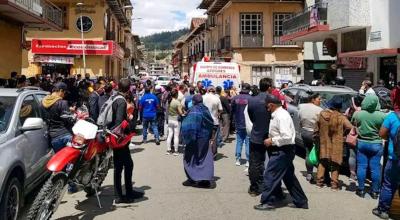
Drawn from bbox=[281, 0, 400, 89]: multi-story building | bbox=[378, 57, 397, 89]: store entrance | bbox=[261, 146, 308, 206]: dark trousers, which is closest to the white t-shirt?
bbox=[261, 146, 308, 206]: dark trousers

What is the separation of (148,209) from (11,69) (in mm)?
15592

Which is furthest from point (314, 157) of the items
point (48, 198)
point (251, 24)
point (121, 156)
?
point (251, 24)

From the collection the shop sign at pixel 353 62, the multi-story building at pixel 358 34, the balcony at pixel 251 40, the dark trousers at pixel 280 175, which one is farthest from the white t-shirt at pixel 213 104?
the balcony at pixel 251 40

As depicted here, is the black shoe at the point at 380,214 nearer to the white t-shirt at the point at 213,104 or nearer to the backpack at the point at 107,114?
the backpack at the point at 107,114

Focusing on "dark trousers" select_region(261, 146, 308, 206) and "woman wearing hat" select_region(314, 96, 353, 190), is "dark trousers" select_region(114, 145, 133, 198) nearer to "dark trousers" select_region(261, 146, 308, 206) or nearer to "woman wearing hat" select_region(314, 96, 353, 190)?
"dark trousers" select_region(261, 146, 308, 206)

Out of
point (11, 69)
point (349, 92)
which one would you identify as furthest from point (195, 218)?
point (11, 69)

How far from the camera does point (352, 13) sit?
21125 mm

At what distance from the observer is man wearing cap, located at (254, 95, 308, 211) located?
7.05m

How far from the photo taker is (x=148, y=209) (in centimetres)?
725

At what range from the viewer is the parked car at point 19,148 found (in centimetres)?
570

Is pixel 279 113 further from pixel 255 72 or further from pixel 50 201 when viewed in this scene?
pixel 255 72

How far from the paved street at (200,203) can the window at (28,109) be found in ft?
4.67

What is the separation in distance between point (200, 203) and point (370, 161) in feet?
Answer: 9.50

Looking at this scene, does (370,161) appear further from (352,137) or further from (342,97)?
(342,97)
